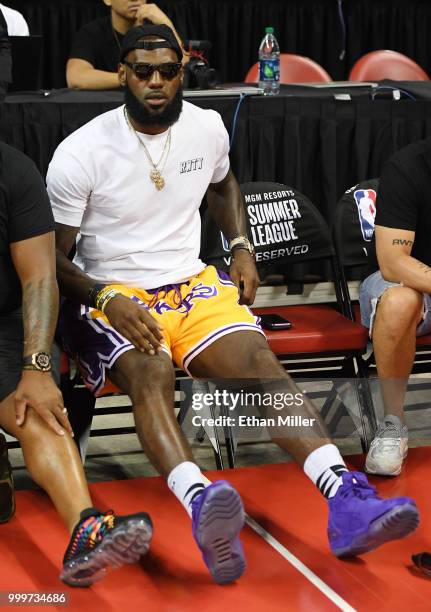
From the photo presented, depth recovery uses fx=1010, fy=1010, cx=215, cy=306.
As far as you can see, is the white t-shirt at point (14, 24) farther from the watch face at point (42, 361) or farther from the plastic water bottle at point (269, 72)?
the watch face at point (42, 361)

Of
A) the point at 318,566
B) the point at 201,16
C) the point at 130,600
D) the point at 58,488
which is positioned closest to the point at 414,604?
the point at 318,566

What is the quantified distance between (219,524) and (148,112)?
1446 mm

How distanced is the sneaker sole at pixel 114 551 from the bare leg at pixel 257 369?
1.89ft

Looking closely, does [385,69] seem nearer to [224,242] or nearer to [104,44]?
[104,44]

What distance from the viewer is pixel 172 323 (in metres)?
3.04

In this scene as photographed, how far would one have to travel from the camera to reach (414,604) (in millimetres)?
2361

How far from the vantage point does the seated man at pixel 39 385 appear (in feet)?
7.39

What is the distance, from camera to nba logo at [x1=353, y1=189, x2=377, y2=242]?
386cm

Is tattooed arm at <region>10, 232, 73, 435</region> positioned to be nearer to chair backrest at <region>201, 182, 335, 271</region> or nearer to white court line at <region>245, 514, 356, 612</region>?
white court line at <region>245, 514, 356, 612</region>

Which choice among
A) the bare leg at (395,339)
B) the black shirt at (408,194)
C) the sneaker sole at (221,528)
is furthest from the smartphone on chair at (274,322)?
the sneaker sole at (221,528)

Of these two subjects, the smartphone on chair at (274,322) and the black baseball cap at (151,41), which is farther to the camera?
the smartphone on chair at (274,322)

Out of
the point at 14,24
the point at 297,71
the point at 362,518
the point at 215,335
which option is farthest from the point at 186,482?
the point at 297,71

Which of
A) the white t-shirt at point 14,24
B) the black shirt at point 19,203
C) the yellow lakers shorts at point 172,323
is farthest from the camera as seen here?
the white t-shirt at point 14,24

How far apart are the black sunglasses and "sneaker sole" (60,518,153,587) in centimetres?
154
